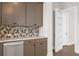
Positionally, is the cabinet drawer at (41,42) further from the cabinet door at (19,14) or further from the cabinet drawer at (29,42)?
the cabinet door at (19,14)

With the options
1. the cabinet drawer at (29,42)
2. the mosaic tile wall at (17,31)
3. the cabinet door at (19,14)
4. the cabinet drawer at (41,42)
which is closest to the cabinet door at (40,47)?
the cabinet drawer at (41,42)

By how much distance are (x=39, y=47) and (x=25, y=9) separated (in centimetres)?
130

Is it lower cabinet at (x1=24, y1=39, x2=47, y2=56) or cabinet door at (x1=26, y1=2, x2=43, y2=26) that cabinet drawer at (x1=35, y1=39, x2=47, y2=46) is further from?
cabinet door at (x1=26, y1=2, x2=43, y2=26)

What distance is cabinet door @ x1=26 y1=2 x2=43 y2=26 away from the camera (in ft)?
12.0

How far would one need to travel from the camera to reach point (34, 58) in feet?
2.61

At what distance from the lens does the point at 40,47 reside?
3.68 metres

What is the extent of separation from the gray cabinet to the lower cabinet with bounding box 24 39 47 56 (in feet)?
2.22

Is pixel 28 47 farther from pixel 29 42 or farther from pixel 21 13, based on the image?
pixel 21 13

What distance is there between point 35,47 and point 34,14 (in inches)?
43.4

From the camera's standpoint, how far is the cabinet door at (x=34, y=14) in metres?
3.65

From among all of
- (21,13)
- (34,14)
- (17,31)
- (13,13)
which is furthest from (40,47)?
(13,13)

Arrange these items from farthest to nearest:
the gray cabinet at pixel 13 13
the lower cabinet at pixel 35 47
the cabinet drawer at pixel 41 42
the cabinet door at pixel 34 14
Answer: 1. the cabinet door at pixel 34 14
2. the cabinet drawer at pixel 41 42
3. the lower cabinet at pixel 35 47
4. the gray cabinet at pixel 13 13

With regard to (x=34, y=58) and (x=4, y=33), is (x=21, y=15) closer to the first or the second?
(x=4, y=33)

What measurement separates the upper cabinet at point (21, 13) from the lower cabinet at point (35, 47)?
63cm
